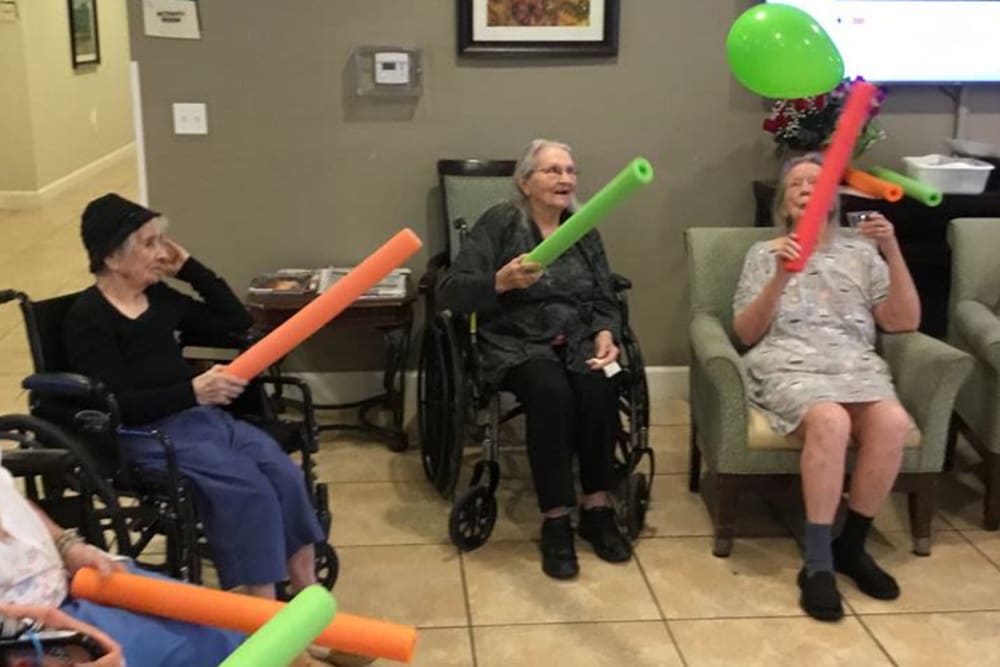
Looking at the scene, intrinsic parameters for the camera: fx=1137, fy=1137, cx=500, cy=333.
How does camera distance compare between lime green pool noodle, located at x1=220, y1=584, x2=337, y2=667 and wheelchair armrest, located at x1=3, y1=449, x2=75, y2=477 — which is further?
wheelchair armrest, located at x1=3, y1=449, x2=75, y2=477

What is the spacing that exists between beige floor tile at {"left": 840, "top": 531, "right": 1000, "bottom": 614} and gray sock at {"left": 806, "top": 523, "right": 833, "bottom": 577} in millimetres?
116

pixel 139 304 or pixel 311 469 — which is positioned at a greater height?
pixel 139 304

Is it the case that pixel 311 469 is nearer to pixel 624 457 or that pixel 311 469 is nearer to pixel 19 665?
pixel 624 457

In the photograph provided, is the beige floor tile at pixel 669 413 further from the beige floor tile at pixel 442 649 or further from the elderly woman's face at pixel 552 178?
the beige floor tile at pixel 442 649

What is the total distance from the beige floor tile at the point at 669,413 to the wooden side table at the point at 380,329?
889 mm

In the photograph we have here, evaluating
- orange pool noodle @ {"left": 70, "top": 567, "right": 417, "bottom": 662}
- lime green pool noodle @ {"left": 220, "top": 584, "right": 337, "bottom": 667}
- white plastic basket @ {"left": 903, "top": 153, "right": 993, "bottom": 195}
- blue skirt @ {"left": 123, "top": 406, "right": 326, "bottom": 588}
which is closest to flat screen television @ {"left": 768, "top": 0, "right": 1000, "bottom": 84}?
white plastic basket @ {"left": 903, "top": 153, "right": 993, "bottom": 195}

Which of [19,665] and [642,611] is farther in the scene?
[642,611]

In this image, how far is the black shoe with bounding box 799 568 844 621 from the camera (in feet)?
8.80

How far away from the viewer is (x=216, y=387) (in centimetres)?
242

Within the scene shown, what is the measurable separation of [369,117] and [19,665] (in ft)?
8.32

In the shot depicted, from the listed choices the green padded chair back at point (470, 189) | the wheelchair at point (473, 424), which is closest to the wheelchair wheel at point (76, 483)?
the wheelchair at point (473, 424)

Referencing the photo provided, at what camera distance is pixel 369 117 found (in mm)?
3846

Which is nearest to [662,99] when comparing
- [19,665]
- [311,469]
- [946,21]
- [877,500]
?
[946,21]

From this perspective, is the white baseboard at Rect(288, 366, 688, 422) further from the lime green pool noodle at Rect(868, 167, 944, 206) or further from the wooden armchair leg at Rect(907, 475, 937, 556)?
the lime green pool noodle at Rect(868, 167, 944, 206)
